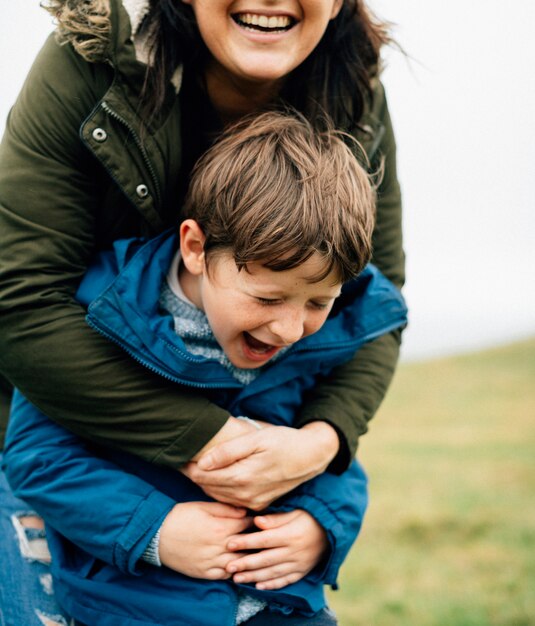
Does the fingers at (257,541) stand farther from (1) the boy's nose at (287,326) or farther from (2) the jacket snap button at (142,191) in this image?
(2) the jacket snap button at (142,191)

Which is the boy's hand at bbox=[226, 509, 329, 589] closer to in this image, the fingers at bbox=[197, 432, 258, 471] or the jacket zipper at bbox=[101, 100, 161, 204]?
the fingers at bbox=[197, 432, 258, 471]

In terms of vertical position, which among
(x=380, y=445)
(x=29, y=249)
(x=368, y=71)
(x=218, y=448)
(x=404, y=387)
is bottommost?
(x=404, y=387)

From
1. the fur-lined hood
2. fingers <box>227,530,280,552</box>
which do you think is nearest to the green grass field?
fingers <box>227,530,280,552</box>

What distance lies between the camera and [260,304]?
7.82 feet

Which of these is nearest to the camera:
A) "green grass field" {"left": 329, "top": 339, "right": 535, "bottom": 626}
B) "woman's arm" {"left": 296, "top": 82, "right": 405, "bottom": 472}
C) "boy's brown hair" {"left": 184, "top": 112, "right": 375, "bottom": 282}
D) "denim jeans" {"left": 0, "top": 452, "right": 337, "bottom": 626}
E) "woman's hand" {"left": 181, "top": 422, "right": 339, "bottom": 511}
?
"boy's brown hair" {"left": 184, "top": 112, "right": 375, "bottom": 282}

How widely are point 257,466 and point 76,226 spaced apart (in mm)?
829

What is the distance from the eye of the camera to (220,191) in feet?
8.07

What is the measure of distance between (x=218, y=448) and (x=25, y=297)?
2.16ft

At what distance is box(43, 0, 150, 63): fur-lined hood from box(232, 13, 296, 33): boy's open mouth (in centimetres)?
29

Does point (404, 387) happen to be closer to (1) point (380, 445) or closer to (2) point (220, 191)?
(1) point (380, 445)

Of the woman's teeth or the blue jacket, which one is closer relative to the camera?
the blue jacket

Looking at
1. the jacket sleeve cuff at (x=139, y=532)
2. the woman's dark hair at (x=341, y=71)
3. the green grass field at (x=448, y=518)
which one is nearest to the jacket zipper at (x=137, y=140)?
the woman's dark hair at (x=341, y=71)

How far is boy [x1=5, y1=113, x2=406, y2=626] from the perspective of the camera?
2383mm

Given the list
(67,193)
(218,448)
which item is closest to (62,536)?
(218,448)
